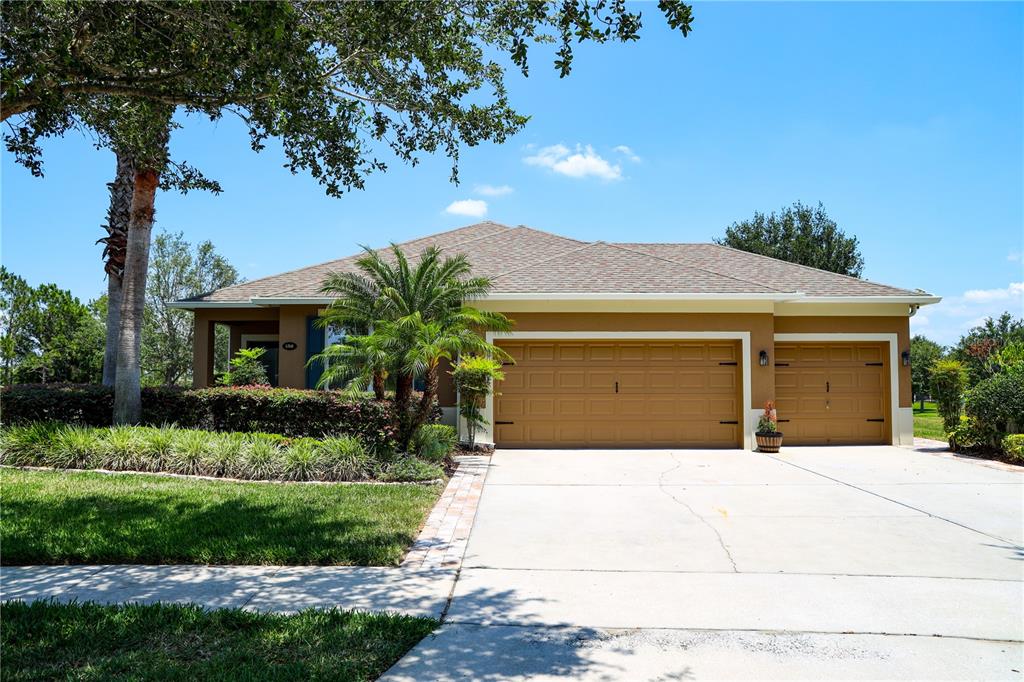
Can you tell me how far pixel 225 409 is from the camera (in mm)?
11250

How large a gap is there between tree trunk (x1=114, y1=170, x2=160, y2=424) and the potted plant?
11.9 metres

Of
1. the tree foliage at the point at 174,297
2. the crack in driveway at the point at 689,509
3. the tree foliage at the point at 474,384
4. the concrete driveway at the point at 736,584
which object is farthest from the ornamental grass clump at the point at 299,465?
the tree foliage at the point at 174,297

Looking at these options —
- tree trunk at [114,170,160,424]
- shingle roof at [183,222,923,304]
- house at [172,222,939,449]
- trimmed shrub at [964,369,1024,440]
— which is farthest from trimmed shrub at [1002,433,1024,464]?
tree trunk at [114,170,160,424]

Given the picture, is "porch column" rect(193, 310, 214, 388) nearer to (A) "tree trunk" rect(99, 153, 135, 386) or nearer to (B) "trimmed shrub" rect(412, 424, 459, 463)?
(A) "tree trunk" rect(99, 153, 135, 386)

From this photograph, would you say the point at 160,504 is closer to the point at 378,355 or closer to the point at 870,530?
the point at 378,355

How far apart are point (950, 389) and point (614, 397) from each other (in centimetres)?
749

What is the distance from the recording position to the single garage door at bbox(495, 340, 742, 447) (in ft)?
44.0

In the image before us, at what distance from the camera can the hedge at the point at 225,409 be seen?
1064 centimetres

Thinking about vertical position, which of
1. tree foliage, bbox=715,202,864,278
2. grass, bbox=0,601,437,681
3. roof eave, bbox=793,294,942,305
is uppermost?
tree foliage, bbox=715,202,864,278

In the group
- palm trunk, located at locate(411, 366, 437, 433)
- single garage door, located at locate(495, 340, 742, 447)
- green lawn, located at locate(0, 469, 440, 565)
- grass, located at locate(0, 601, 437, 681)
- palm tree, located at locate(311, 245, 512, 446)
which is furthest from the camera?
single garage door, located at locate(495, 340, 742, 447)

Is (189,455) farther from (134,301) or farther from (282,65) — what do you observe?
(282,65)

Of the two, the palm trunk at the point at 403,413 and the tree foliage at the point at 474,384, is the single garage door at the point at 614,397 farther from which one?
the palm trunk at the point at 403,413

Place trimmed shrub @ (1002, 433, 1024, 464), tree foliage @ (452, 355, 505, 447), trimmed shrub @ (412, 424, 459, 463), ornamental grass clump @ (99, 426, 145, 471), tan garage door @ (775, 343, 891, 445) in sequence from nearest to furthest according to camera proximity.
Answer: ornamental grass clump @ (99, 426, 145, 471)
trimmed shrub @ (412, 424, 459, 463)
trimmed shrub @ (1002, 433, 1024, 464)
tree foliage @ (452, 355, 505, 447)
tan garage door @ (775, 343, 891, 445)

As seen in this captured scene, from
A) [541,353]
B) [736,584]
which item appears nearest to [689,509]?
[736,584]
